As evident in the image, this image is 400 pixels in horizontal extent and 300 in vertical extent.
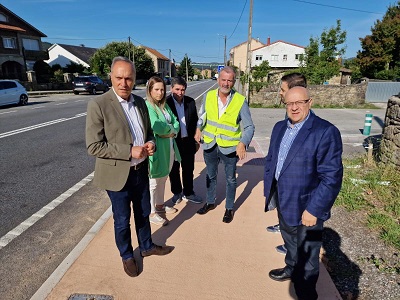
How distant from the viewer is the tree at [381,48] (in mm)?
27281

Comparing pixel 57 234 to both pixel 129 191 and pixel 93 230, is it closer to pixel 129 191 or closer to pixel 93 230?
pixel 93 230

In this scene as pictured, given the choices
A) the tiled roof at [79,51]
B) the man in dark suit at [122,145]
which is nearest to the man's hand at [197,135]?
the man in dark suit at [122,145]

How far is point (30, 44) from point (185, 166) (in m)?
39.7

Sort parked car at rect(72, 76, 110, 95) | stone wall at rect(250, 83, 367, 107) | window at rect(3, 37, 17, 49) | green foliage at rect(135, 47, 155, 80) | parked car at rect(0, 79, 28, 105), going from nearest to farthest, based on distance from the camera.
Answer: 1. parked car at rect(0, 79, 28, 105)
2. stone wall at rect(250, 83, 367, 107)
3. parked car at rect(72, 76, 110, 95)
4. window at rect(3, 37, 17, 49)
5. green foliage at rect(135, 47, 155, 80)

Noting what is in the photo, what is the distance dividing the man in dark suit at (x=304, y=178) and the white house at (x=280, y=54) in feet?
177

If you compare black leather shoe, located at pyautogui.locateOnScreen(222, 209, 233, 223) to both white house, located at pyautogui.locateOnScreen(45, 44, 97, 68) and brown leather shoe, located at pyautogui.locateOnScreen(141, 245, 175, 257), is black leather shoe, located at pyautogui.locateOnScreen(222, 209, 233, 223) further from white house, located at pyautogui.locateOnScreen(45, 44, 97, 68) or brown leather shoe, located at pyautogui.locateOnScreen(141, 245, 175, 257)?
white house, located at pyautogui.locateOnScreen(45, 44, 97, 68)

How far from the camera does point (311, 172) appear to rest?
81.4 inches

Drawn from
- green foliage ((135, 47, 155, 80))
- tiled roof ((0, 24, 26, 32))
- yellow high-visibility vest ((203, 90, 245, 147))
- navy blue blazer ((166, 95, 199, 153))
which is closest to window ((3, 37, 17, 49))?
tiled roof ((0, 24, 26, 32))

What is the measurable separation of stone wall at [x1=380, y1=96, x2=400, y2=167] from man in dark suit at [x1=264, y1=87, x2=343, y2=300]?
387cm

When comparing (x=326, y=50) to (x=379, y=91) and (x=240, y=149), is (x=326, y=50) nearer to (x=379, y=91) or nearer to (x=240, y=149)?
(x=379, y=91)

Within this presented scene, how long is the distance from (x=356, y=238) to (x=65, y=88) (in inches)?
1301

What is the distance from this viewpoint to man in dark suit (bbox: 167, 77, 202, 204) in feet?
12.2

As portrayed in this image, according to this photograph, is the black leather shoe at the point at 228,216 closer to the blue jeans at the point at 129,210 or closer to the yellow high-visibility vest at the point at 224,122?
the yellow high-visibility vest at the point at 224,122

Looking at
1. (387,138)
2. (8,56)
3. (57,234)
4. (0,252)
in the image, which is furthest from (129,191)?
(8,56)
